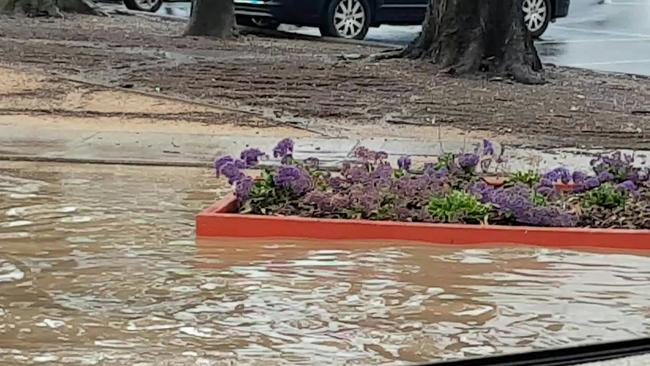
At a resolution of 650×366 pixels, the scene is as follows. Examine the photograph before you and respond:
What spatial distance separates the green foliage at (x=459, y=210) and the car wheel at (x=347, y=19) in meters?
12.6

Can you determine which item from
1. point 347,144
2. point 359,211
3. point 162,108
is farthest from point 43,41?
point 359,211

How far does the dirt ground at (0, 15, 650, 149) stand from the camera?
10.6m

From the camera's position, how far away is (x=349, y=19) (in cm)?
1945

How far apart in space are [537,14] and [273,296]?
49.8 ft

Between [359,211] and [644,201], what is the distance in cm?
161

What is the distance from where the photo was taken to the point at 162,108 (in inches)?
443

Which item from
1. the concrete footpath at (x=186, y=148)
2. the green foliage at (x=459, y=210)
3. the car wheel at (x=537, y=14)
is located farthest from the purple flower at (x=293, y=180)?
the car wheel at (x=537, y=14)

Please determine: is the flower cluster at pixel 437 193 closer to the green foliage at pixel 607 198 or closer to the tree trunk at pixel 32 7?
the green foliage at pixel 607 198

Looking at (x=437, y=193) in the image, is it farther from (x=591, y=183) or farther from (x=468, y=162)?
(x=591, y=183)

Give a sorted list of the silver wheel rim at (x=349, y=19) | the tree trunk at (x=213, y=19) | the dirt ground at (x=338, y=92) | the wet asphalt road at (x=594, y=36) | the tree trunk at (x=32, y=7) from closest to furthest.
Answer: the dirt ground at (x=338, y=92), the wet asphalt road at (x=594, y=36), the tree trunk at (x=213, y=19), the silver wheel rim at (x=349, y=19), the tree trunk at (x=32, y=7)

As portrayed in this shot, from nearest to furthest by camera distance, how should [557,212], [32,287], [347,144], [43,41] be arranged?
[32,287] < [557,212] < [347,144] < [43,41]

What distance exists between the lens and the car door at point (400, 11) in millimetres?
19672

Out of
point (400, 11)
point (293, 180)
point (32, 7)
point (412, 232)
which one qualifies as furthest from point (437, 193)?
point (32, 7)

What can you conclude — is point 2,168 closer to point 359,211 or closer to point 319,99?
point 359,211
